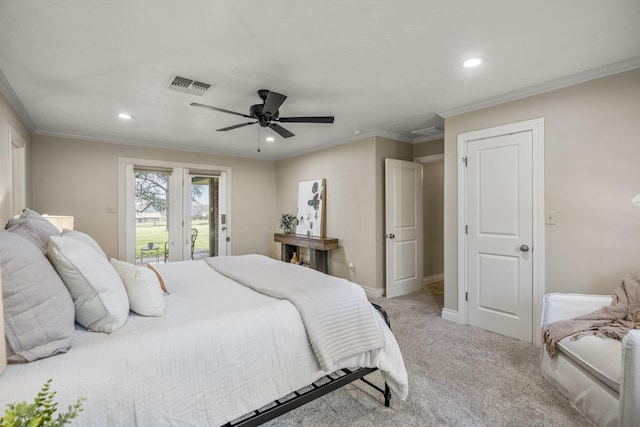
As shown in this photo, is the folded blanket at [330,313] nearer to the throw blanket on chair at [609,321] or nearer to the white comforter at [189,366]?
the white comforter at [189,366]

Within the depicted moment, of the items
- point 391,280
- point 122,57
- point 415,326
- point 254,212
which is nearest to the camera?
point 122,57

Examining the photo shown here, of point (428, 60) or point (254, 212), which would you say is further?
point (254, 212)

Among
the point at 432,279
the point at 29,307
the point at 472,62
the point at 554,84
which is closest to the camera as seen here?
the point at 29,307

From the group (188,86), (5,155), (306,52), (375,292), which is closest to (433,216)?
(375,292)

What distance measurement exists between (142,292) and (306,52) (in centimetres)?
189

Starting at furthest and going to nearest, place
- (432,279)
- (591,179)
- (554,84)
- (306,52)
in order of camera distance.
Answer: (432,279) → (554,84) → (591,179) → (306,52)

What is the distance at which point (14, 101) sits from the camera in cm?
298

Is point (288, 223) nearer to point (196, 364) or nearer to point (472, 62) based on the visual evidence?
point (472, 62)

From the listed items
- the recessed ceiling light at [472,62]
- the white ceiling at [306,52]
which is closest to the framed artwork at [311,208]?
the white ceiling at [306,52]

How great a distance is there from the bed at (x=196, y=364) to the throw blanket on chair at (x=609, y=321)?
3.84ft

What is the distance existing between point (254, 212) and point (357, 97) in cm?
369

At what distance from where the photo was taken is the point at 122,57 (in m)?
2.22

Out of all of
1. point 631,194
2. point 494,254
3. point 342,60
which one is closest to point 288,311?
point 342,60

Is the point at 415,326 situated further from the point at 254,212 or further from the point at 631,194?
the point at 254,212
